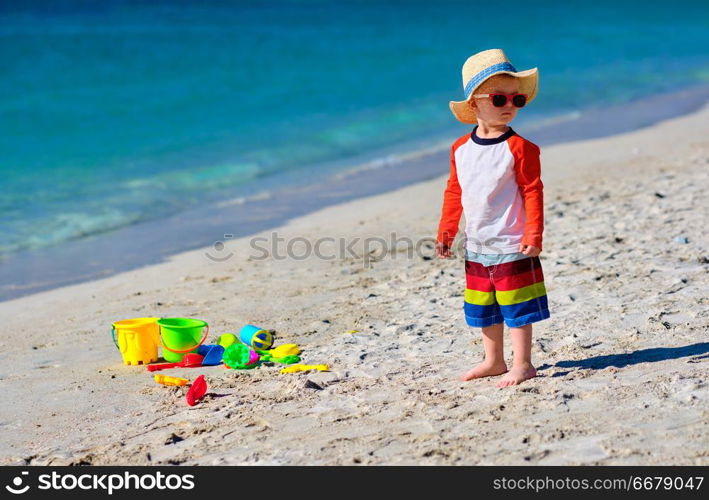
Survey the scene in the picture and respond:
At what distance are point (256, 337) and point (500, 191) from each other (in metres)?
1.72

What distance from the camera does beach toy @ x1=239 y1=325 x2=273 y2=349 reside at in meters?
5.11

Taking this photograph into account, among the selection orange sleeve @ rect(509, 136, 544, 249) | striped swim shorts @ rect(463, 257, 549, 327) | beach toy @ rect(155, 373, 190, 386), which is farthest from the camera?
beach toy @ rect(155, 373, 190, 386)

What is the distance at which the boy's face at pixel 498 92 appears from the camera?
4035mm

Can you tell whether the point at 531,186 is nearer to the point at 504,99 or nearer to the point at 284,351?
the point at 504,99

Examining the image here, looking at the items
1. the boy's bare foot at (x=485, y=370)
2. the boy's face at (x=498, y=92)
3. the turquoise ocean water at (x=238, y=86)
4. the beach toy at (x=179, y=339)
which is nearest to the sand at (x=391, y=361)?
the boy's bare foot at (x=485, y=370)

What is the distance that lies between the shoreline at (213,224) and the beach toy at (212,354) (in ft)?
9.24

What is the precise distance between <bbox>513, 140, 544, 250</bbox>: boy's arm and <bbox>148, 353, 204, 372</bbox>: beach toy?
1.96 meters

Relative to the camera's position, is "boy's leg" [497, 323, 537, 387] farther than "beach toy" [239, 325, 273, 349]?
No

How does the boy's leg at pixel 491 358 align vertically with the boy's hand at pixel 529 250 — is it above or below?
below

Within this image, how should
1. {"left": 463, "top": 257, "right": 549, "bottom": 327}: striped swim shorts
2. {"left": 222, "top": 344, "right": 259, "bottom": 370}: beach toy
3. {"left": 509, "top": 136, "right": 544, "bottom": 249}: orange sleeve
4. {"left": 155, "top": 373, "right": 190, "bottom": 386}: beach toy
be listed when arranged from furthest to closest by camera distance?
{"left": 222, "top": 344, "right": 259, "bottom": 370}: beach toy → {"left": 155, "top": 373, "right": 190, "bottom": 386}: beach toy → {"left": 463, "top": 257, "right": 549, "bottom": 327}: striped swim shorts → {"left": 509, "top": 136, "right": 544, "bottom": 249}: orange sleeve

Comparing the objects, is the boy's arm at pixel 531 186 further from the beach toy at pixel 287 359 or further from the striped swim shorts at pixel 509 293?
the beach toy at pixel 287 359

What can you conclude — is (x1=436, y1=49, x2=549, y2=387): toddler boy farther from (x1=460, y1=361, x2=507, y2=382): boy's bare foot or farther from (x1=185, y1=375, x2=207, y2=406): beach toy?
(x1=185, y1=375, x2=207, y2=406): beach toy

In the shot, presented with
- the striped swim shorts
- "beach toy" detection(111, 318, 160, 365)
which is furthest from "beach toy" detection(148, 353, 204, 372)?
the striped swim shorts

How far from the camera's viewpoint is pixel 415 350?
16.1 ft
